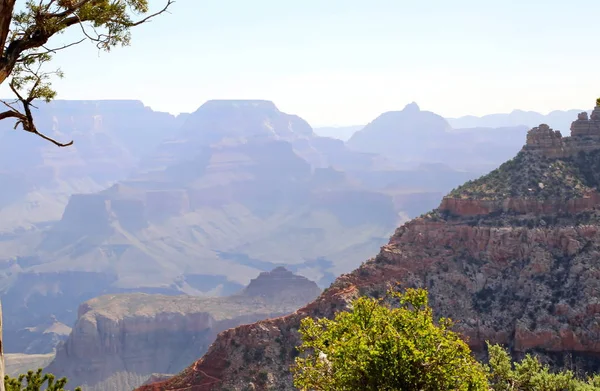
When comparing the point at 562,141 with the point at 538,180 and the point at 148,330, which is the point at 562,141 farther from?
the point at 148,330

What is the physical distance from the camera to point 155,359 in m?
181

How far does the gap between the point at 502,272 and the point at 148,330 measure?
139664mm

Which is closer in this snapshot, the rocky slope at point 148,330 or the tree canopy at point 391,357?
the tree canopy at point 391,357

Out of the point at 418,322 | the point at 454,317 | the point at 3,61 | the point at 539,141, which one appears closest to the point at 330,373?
the point at 418,322

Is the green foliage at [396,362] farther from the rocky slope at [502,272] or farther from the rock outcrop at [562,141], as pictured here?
the rock outcrop at [562,141]

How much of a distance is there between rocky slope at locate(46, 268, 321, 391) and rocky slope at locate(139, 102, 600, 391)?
Answer: 391ft

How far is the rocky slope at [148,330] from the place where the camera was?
16462 centimetres

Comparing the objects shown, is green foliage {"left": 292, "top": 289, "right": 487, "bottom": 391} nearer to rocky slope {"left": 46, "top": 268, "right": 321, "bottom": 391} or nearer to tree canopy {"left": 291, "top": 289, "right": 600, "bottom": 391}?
tree canopy {"left": 291, "top": 289, "right": 600, "bottom": 391}

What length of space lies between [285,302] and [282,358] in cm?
13960

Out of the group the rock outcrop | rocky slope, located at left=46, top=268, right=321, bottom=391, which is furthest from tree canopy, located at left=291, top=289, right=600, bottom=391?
rocky slope, located at left=46, top=268, right=321, bottom=391

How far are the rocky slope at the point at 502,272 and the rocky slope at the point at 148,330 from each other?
119 metres

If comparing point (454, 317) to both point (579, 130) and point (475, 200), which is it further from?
point (579, 130)

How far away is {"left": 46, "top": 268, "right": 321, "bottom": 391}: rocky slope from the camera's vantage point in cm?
16462

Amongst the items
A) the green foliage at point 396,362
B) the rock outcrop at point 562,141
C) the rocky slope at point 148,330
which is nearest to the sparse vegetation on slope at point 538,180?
the rock outcrop at point 562,141
